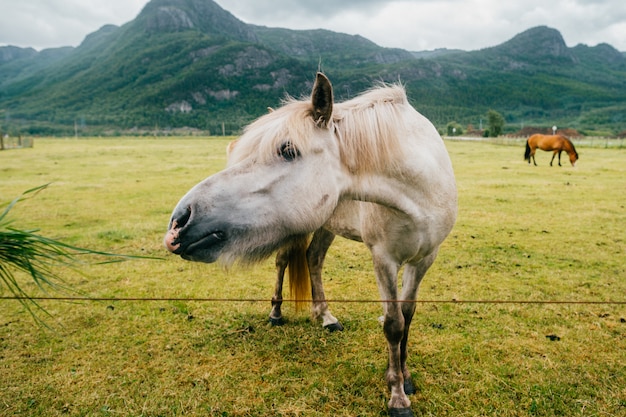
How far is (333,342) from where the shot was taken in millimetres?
3732

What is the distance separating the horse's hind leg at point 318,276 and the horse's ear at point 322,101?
2.11 metres

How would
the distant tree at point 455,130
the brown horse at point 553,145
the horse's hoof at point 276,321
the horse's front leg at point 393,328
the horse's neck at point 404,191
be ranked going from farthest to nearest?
the distant tree at point 455,130, the brown horse at point 553,145, the horse's hoof at point 276,321, the horse's front leg at point 393,328, the horse's neck at point 404,191

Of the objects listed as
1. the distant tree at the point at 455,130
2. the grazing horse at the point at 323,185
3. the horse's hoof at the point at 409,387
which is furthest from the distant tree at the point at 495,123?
the grazing horse at the point at 323,185

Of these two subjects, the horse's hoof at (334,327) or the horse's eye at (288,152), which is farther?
the horse's hoof at (334,327)

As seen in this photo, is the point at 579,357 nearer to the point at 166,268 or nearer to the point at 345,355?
the point at 345,355

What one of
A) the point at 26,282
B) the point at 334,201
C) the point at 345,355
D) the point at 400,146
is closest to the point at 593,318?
the point at 345,355

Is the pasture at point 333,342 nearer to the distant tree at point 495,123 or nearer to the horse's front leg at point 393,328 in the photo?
the horse's front leg at point 393,328

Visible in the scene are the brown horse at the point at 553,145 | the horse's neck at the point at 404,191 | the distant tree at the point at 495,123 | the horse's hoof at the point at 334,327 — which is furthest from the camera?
the distant tree at the point at 495,123

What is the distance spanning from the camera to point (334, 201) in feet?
6.42

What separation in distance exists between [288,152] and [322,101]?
1.01 ft

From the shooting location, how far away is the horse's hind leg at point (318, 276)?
3.97m

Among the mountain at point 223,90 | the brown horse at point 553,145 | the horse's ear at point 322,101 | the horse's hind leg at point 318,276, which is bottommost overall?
the horse's hind leg at point 318,276

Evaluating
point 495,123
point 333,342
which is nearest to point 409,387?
point 333,342

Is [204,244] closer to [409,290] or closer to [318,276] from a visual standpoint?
[409,290]
